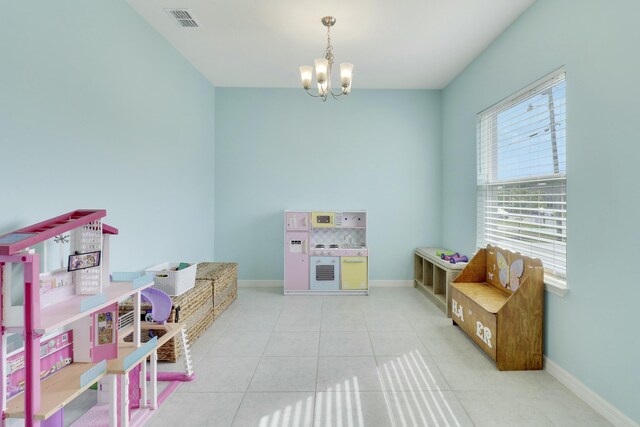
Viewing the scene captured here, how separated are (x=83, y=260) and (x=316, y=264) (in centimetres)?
326

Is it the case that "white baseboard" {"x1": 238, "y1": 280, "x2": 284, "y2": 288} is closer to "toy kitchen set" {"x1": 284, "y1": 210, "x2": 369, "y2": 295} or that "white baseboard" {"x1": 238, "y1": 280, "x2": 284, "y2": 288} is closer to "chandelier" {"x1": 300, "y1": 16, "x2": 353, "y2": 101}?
"toy kitchen set" {"x1": 284, "y1": 210, "x2": 369, "y2": 295}

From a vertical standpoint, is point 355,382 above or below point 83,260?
below

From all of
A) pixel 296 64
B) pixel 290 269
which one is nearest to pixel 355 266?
pixel 290 269

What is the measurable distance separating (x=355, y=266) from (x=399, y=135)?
7.00 ft

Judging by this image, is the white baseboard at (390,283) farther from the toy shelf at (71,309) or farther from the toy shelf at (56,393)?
the toy shelf at (56,393)

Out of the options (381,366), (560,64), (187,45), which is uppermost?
(187,45)

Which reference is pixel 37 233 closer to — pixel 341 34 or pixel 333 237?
pixel 341 34

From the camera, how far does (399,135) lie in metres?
4.98

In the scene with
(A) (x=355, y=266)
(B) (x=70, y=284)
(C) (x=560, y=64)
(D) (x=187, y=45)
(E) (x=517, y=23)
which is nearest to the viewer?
(B) (x=70, y=284)

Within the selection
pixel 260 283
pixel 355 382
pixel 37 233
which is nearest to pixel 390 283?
pixel 260 283

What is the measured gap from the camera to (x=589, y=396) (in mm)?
2148

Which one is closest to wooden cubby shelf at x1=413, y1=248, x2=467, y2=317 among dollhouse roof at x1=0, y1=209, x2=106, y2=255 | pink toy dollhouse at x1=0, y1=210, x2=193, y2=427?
pink toy dollhouse at x1=0, y1=210, x2=193, y2=427

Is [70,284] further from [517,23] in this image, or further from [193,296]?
[517,23]

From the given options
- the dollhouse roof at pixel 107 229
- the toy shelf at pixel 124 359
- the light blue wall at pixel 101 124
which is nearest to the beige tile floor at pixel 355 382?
the toy shelf at pixel 124 359
